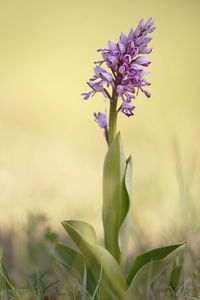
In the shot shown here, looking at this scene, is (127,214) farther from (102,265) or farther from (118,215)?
(102,265)

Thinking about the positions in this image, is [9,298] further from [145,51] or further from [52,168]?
[52,168]

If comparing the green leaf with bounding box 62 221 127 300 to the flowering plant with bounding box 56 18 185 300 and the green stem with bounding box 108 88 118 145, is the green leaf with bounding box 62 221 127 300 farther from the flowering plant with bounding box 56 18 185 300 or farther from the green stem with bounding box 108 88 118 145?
the green stem with bounding box 108 88 118 145

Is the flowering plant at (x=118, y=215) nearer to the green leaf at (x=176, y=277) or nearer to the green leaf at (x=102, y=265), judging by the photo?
the green leaf at (x=102, y=265)

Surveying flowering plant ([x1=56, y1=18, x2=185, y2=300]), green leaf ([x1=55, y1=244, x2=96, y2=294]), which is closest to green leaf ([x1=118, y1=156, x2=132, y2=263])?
flowering plant ([x1=56, y1=18, x2=185, y2=300])

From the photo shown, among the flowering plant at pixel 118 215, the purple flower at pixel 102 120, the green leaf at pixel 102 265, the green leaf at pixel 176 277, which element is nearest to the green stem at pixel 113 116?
the flowering plant at pixel 118 215

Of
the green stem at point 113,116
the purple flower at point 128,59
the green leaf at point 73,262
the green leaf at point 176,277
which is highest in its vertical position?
the purple flower at point 128,59

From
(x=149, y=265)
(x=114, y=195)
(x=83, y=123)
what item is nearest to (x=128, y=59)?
(x=114, y=195)
